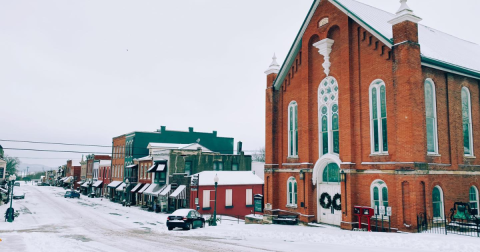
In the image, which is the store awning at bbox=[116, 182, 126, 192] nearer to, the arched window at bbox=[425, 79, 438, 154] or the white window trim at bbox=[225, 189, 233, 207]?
the white window trim at bbox=[225, 189, 233, 207]

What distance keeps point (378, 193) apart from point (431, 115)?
16.2 feet

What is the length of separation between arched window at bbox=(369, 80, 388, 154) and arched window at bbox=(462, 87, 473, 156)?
17.0 feet

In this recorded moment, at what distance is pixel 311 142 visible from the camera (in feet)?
74.7

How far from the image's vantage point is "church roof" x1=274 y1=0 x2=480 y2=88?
18.7m

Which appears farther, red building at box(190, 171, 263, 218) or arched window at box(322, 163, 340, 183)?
red building at box(190, 171, 263, 218)

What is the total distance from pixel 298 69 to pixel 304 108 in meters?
3.27

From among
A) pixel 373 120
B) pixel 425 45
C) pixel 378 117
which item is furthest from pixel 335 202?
pixel 425 45

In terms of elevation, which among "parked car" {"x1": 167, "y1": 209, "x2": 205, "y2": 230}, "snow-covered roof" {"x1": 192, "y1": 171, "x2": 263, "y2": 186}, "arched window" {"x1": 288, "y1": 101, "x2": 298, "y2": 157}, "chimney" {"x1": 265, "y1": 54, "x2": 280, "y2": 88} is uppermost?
"chimney" {"x1": 265, "y1": 54, "x2": 280, "y2": 88}

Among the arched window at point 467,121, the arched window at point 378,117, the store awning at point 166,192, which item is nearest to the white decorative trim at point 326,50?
the arched window at point 378,117

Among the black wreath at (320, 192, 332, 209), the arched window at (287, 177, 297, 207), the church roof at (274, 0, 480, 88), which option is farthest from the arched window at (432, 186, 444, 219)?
the arched window at (287, 177, 297, 207)

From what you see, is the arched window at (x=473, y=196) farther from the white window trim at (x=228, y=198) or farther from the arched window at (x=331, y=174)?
the white window trim at (x=228, y=198)

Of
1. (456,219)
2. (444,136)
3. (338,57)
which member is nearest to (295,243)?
(456,219)

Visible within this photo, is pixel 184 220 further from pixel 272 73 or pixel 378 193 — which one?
pixel 272 73

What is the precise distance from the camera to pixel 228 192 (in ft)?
124
